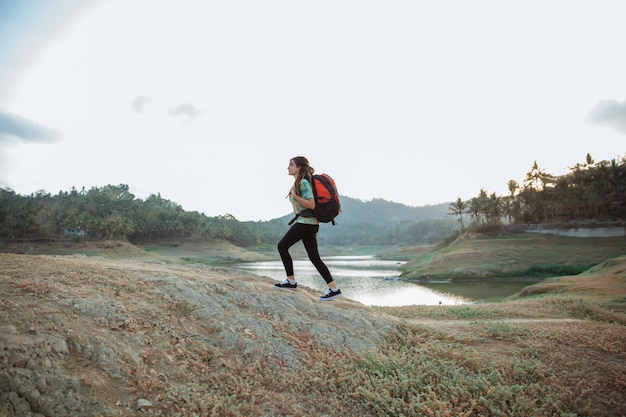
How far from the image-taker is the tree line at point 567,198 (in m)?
58.0

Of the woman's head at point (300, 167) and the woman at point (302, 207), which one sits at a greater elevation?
the woman's head at point (300, 167)

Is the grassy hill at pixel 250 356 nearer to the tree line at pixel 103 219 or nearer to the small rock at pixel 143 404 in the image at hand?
the small rock at pixel 143 404

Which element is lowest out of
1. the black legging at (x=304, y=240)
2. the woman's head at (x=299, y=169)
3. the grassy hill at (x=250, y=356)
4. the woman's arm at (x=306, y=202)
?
the grassy hill at (x=250, y=356)

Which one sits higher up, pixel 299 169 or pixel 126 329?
pixel 299 169

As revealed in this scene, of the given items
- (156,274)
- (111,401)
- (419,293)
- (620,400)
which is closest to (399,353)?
(620,400)

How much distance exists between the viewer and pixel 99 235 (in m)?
79.8

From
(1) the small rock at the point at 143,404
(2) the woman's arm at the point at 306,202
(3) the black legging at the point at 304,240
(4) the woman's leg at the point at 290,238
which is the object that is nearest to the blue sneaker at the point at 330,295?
(3) the black legging at the point at 304,240

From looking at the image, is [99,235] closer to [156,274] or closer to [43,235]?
[43,235]

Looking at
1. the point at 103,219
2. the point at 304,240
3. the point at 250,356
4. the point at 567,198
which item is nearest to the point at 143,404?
the point at 250,356

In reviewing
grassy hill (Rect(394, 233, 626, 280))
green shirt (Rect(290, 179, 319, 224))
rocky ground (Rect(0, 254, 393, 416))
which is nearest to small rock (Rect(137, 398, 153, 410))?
rocky ground (Rect(0, 254, 393, 416))

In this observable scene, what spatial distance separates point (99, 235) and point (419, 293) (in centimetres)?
7330

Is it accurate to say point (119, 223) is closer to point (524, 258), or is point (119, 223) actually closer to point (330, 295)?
point (524, 258)

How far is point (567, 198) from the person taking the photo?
63094 millimetres

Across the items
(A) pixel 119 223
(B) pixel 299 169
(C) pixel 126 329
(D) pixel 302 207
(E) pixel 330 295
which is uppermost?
(A) pixel 119 223
